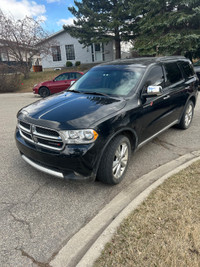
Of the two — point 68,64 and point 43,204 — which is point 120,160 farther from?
point 68,64

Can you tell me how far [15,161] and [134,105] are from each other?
2.57 meters

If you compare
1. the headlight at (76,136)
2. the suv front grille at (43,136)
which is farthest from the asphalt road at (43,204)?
the headlight at (76,136)

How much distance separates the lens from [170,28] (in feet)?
51.8

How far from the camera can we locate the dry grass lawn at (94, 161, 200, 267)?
173 cm

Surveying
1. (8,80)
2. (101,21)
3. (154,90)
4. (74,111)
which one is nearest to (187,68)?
(154,90)

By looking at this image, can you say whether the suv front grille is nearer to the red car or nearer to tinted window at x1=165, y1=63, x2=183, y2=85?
tinted window at x1=165, y1=63, x2=183, y2=85

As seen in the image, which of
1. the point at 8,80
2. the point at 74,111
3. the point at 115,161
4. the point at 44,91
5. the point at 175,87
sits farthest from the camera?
the point at 8,80

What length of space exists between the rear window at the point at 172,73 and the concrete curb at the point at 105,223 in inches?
74.4

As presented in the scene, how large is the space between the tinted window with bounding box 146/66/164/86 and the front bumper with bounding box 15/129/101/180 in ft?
5.91

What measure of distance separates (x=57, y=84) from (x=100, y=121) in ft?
32.1

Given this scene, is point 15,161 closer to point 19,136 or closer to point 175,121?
point 19,136

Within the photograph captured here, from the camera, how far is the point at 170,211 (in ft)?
7.50

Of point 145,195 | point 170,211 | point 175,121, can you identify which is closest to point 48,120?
point 145,195

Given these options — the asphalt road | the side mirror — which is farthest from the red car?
the side mirror
